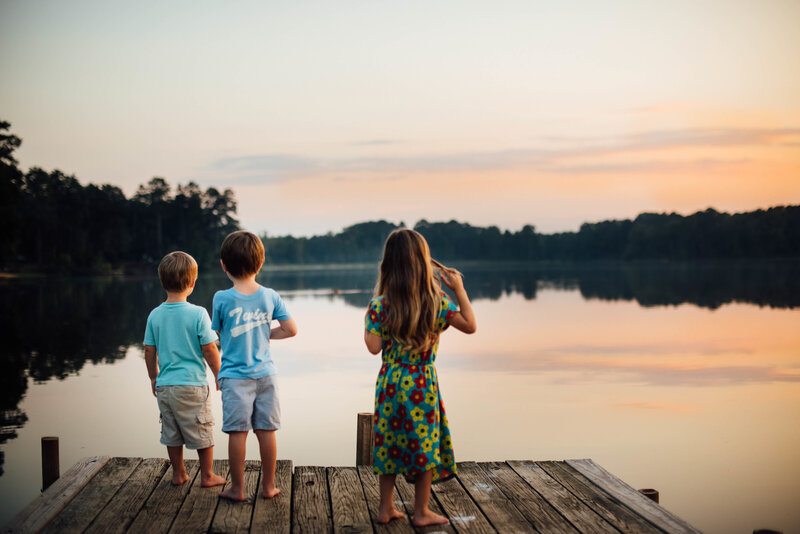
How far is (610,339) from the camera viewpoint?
732 inches

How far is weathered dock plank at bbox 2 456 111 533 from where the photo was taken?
A: 12.5ft

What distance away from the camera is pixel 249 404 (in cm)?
391

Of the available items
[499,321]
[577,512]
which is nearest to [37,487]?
[577,512]

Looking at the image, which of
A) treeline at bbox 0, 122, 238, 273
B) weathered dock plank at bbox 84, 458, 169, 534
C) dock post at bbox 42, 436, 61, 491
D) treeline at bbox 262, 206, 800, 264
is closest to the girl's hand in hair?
weathered dock plank at bbox 84, 458, 169, 534

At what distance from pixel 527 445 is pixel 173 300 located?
18.8 ft

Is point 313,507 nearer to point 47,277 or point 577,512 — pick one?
point 577,512

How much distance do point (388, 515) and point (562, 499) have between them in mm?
1147

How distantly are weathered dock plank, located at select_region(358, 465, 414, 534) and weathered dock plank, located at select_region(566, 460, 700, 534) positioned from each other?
1.33m

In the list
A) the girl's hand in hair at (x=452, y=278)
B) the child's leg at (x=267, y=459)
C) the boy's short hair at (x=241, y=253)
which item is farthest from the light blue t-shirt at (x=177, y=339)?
the girl's hand in hair at (x=452, y=278)

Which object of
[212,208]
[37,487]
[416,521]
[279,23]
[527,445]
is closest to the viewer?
[416,521]

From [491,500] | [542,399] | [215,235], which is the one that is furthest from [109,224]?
[491,500]

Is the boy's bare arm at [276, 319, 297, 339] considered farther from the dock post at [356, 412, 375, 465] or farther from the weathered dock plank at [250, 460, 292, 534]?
the dock post at [356, 412, 375, 465]

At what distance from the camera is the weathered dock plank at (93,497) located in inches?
149

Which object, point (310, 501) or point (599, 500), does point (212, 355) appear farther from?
point (599, 500)
